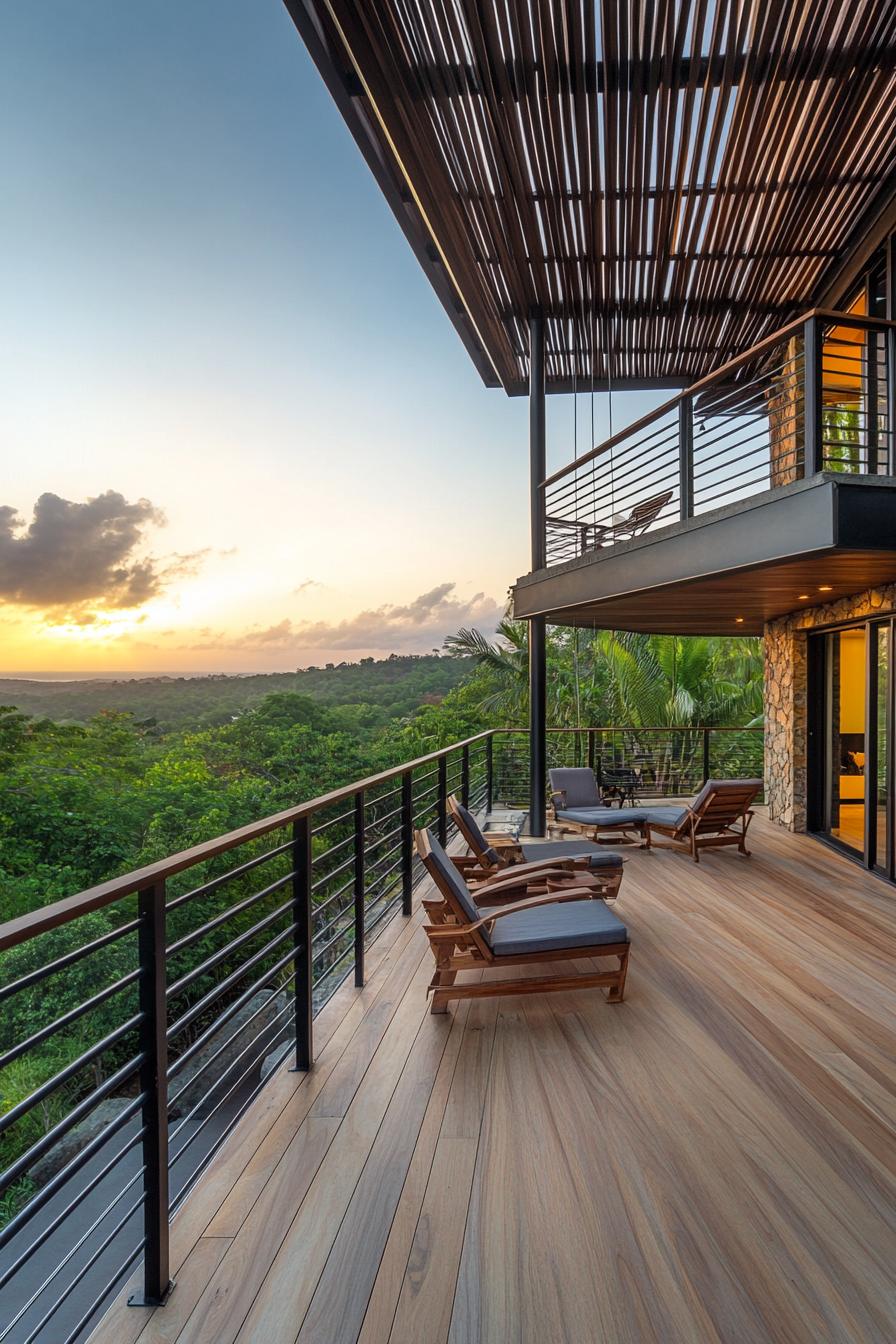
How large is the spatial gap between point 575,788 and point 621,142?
20.6 ft

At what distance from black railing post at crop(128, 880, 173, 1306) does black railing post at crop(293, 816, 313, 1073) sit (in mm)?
1084

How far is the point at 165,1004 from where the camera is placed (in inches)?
75.2

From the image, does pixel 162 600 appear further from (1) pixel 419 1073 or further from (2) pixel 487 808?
(1) pixel 419 1073

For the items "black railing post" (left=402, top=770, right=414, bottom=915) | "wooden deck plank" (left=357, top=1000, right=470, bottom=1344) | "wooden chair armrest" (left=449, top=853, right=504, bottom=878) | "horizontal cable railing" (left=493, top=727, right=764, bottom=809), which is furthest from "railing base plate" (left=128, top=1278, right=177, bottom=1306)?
"horizontal cable railing" (left=493, top=727, right=764, bottom=809)

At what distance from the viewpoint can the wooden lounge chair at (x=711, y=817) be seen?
285 inches

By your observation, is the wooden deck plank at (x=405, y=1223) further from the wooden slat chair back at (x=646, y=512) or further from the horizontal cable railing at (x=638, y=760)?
the horizontal cable railing at (x=638, y=760)

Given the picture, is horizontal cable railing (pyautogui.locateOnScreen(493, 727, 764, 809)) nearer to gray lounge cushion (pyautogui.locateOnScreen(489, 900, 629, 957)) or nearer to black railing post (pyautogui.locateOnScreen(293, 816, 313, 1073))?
gray lounge cushion (pyautogui.locateOnScreen(489, 900, 629, 957))

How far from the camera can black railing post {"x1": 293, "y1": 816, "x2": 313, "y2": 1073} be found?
9.84 ft

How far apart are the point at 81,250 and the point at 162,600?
1413 cm

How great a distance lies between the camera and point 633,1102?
2873 millimetres

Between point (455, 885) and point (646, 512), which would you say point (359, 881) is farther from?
point (646, 512)

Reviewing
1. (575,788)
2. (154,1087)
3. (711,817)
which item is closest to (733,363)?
(711,817)

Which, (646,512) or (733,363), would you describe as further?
(646,512)

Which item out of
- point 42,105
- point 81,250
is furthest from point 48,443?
point 42,105
